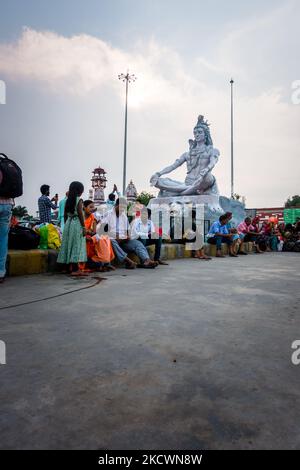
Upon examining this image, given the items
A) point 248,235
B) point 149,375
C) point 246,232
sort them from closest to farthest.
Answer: point 149,375 → point 246,232 → point 248,235

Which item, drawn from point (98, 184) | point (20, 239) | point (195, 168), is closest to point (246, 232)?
point (195, 168)

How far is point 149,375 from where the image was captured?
1386 millimetres

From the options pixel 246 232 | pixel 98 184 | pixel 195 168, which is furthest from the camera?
pixel 98 184

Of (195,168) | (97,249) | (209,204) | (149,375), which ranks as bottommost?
(149,375)

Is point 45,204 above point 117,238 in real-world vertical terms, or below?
above

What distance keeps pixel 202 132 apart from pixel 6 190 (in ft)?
42.1

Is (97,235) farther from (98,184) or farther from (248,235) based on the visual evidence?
(98,184)

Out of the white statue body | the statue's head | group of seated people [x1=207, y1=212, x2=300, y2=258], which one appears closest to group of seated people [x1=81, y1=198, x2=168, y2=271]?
group of seated people [x1=207, y1=212, x2=300, y2=258]

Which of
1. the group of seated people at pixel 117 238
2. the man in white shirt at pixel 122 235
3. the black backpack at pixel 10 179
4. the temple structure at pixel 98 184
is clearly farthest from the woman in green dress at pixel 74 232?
the temple structure at pixel 98 184

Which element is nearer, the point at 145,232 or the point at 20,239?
the point at 20,239

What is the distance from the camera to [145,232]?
237 inches

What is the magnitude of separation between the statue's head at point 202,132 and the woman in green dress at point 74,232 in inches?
466

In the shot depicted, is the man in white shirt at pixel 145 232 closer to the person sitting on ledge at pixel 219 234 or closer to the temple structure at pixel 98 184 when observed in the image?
the person sitting on ledge at pixel 219 234

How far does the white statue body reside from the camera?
1420 cm
